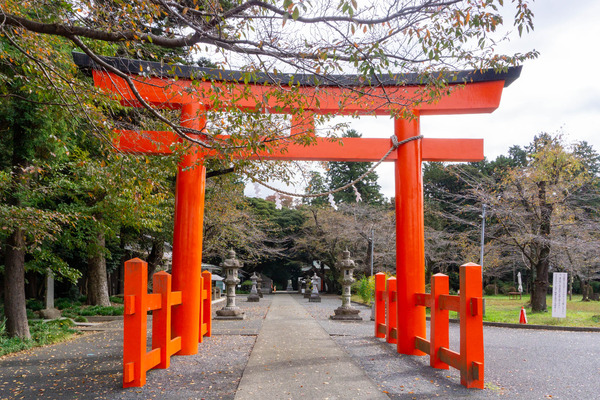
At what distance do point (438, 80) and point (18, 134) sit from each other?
7768mm

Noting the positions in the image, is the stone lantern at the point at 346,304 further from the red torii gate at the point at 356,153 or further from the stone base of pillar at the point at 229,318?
the red torii gate at the point at 356,153

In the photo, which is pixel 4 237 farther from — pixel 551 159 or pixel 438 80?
pixel 551 159

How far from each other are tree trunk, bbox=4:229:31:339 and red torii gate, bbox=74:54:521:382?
11.1 ft

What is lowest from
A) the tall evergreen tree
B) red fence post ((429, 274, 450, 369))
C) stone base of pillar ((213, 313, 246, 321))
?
stone base of pillar ((213, 313, 246, 321))

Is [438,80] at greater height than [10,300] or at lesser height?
greater


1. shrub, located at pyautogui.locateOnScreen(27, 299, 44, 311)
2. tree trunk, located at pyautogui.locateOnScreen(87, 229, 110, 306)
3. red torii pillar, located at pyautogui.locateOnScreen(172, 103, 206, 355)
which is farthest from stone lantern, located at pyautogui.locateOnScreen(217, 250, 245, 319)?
shrub, located at pyautogui.locateOnScreen(27, 299, 44, 311)

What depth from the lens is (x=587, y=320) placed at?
41.2 ft

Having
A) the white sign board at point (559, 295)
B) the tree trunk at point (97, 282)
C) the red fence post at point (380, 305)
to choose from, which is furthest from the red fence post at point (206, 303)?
the white sign board at point (559, 295)

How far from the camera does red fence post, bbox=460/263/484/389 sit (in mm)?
4430

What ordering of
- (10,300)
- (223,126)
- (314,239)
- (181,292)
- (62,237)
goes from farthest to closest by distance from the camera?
(314,239) < (62,237) < (10,300) < (181,292) < (223,126)

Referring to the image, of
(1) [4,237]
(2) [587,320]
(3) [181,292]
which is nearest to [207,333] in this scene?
(3) [181,292]

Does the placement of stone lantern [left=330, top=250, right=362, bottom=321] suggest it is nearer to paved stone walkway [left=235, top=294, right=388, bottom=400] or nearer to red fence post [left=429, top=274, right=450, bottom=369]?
paved stone walkway [left=235, top=294, right=388, bottom=400]

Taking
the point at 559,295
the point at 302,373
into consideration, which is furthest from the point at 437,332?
the point at 559,295

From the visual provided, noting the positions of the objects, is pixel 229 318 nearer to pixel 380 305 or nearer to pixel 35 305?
pixel 380 305
